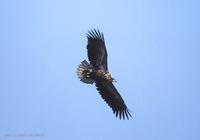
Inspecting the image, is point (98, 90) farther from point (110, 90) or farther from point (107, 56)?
point (107, 56)

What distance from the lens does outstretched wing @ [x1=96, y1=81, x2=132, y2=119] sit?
5781mm

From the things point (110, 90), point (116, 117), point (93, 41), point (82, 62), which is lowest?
point (116, 117)

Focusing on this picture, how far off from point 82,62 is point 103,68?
42 centimetres

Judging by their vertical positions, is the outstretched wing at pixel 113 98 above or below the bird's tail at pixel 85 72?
below

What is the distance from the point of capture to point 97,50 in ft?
19.2

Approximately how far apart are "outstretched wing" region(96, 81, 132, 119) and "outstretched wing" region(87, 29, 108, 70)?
0.36m

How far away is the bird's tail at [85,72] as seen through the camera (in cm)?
575

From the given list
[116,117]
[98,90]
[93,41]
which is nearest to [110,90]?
[98,90]

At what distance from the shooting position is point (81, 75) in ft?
19.1

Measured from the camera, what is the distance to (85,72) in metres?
5.77

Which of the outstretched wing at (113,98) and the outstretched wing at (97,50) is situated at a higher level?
the outstretched wing at (97,50)

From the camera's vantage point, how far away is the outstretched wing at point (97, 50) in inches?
226

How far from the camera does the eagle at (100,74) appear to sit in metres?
5.66

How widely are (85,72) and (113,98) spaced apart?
30.4 inches
